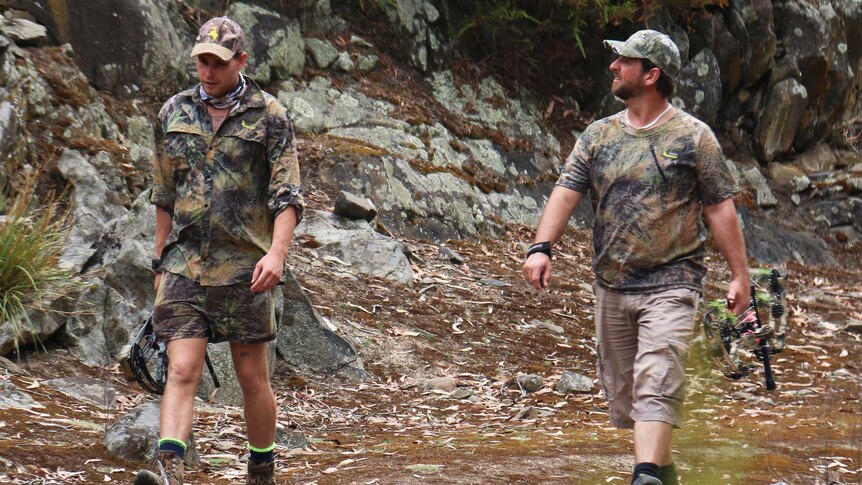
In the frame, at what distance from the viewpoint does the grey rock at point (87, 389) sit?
640 centimetres

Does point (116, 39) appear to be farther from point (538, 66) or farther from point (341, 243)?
point (538, 66)

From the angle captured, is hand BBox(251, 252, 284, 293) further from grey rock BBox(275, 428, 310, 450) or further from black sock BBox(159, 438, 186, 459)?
grey rock BBox(275, 428, 310, 450)

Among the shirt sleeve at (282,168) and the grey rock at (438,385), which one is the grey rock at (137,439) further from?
the grey rock at (438,385)

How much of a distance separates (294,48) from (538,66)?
466cm

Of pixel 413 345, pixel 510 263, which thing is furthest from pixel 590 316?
pixel 413 345

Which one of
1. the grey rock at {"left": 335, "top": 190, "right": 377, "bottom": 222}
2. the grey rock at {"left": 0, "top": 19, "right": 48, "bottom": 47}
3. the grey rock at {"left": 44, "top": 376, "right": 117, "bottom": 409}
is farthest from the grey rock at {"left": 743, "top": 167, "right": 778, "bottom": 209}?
the grey rock at {"left": 44, "top": 376, "right": 117, "bottom": 409}

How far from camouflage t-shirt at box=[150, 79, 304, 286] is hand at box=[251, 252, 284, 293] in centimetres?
20

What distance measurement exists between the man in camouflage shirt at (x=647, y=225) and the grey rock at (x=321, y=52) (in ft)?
32.4

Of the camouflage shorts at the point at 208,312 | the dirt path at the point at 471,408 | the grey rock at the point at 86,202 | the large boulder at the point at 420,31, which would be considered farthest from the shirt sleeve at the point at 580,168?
the large boulder at the point at 420,31

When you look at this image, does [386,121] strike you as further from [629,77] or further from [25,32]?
[629,77]

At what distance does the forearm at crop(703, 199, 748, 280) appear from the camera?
175 inches

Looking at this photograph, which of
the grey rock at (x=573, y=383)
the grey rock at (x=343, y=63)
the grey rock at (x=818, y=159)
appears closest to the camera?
the grey rock at (x=573, y=383)

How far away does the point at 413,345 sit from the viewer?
9195mm

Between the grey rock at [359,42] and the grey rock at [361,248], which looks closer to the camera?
the grey rock at [361,248]
